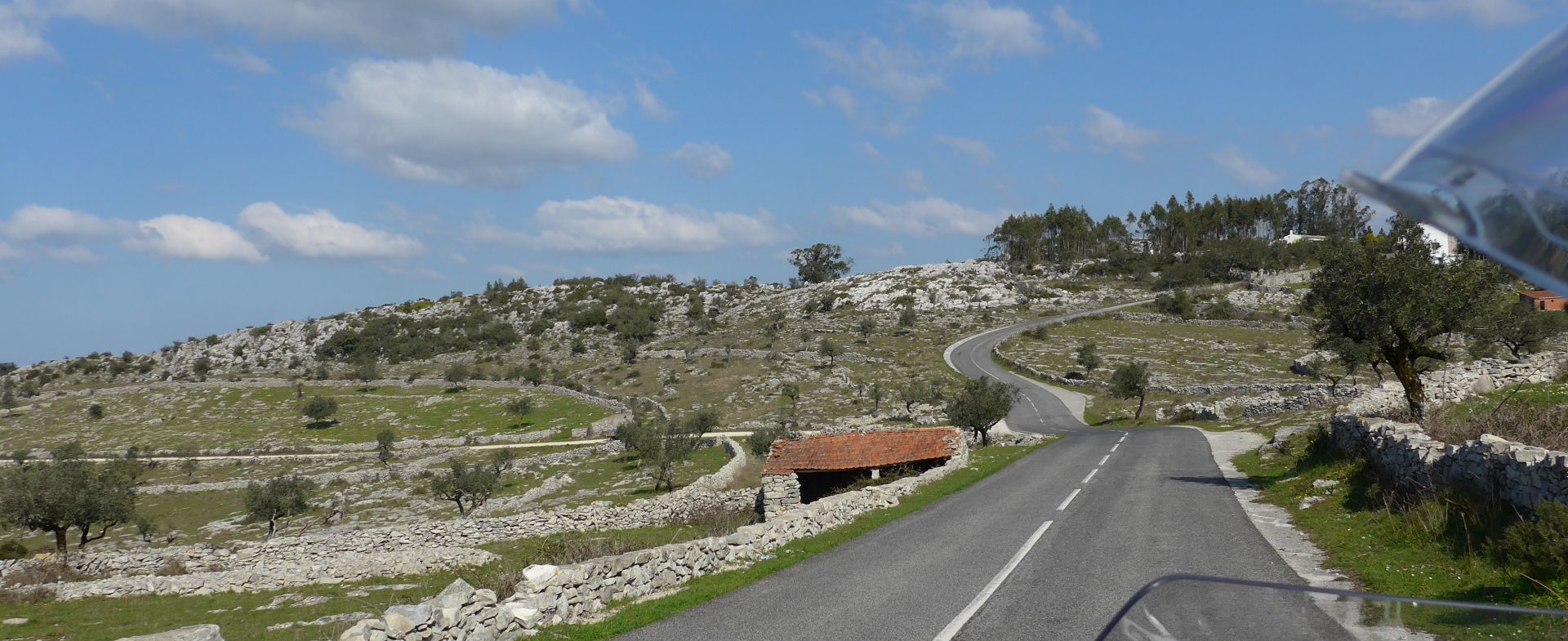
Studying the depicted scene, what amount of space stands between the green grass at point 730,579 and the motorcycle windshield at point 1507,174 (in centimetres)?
1126

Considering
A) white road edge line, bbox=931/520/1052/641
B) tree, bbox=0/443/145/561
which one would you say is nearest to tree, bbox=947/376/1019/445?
white road edge line, bbox=931/520/1052/641

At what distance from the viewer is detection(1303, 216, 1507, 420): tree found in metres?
20.5

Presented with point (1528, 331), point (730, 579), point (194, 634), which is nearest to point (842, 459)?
point (730, 579)

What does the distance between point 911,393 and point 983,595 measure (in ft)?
195

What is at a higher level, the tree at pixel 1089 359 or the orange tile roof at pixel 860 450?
the tree at pixel 1089 359

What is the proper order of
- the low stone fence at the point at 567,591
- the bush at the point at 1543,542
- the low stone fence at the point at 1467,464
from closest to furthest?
the bush at the point at 1543,542 → the low stone fence at the point at 567,591 → the low stone fence at the point at 1467,464

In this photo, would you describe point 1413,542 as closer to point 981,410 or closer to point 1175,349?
point 981,410

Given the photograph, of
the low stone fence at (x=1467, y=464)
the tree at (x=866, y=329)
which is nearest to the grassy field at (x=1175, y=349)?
the tree at (x=866, y=329)

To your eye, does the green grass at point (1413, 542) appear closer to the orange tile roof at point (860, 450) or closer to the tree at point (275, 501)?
the orange tile roof at point (860, 450)

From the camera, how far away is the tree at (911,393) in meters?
67.5

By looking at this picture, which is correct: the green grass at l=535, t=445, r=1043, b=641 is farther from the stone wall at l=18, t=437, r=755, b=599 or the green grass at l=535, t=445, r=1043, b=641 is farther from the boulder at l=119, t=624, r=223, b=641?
the stone wall at l=18, t=437, r=755, b=599

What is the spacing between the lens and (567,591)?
12992mm

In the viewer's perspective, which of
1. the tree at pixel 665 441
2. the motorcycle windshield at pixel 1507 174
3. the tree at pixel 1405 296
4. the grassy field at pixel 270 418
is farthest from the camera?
the grassy field at pixel 270 418

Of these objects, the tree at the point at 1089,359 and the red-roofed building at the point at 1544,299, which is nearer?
the red-roofed building at the point at 1544,299
